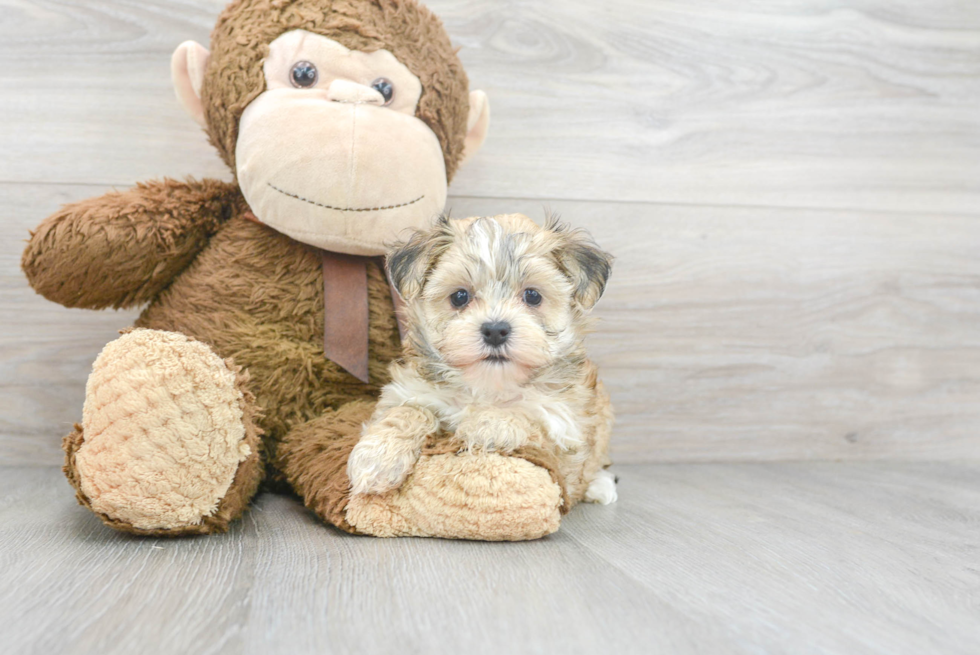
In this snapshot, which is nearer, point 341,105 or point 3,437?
point 341,105

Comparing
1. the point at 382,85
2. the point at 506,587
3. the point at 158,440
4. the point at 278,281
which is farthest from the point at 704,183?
the point at 158,440

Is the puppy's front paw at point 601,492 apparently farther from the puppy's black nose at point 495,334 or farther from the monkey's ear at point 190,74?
the monkey's ear at point 190,74

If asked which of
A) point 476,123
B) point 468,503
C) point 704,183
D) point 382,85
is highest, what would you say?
point 382,85

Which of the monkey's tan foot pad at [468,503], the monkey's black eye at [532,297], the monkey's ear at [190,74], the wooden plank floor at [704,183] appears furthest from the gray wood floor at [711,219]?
the monkey's black eye at [532,297]

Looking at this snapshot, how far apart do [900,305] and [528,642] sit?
1.88 meters

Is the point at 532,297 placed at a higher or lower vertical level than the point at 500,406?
higher

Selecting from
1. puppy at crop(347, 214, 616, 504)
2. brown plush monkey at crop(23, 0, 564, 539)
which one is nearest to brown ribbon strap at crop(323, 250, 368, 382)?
brown plush monkey at crop(23, 0, 564, 539)

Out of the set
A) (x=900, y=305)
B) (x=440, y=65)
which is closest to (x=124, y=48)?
(x=440, y=65)

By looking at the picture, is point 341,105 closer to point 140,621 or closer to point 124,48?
point 124,48

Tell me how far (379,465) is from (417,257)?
0.41m

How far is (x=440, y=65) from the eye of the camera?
5.39 feet

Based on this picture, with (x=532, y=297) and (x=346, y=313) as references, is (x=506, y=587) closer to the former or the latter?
(x=532, y=297)

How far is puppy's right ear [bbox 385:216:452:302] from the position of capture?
1438mm

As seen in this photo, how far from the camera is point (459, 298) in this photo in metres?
1.42
